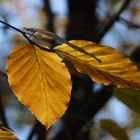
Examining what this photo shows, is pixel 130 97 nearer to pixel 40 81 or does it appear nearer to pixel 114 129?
pixel 114 129

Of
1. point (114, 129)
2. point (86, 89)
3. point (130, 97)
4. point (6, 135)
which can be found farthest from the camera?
point (86, 89)

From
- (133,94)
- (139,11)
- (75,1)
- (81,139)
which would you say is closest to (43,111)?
(133,94)

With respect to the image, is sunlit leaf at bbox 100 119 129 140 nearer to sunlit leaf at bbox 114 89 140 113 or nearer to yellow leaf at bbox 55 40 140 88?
sunlit leaf at bbox 114 89 140 113

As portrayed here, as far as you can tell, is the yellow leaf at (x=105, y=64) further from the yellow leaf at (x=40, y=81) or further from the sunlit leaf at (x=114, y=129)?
the sunlit leaf at (x=114, y=129)

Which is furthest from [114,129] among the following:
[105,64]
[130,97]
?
[105,64]

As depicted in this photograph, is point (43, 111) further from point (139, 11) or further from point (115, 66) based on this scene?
point (139, 11)

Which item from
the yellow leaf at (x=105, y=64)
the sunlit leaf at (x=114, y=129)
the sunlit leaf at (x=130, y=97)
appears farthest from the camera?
the sunlit leaf at (x=114, y=129)

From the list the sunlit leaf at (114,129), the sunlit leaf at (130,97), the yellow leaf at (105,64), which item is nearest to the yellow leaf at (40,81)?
the yellow leaf at (105,64)
